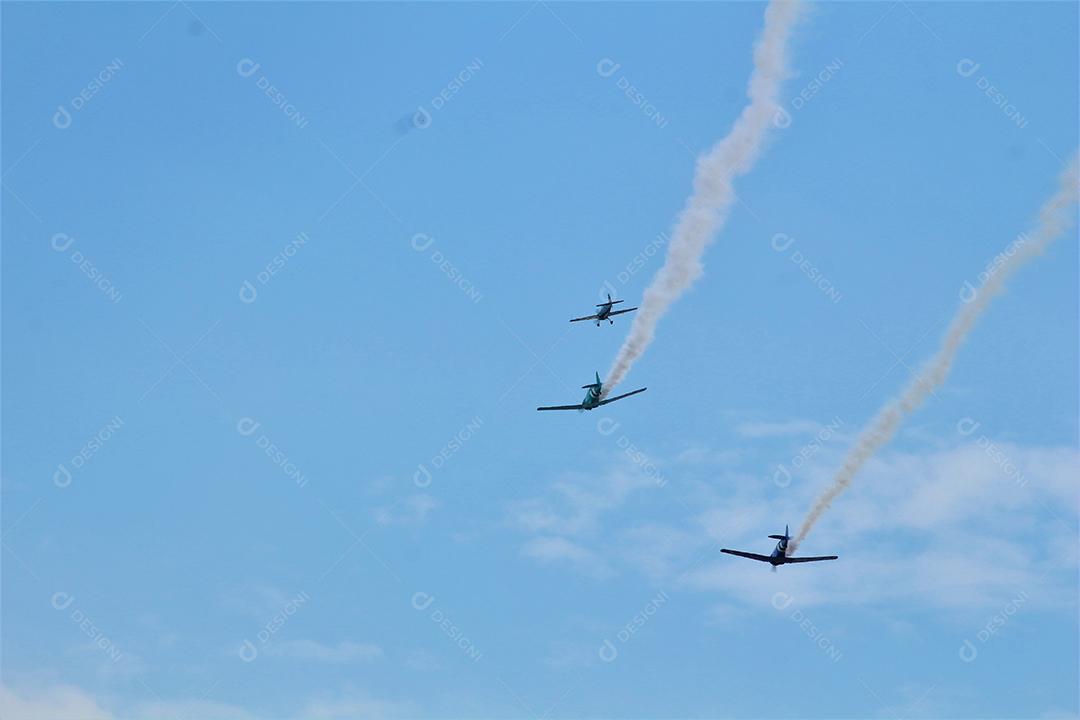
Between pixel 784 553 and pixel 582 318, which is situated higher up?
pixel 582 318

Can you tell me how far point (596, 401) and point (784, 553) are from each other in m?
18.8

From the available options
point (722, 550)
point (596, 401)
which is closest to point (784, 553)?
point (722, 550)

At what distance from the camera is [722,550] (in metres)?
178

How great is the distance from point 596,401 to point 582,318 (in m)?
9.32

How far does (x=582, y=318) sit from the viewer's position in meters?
182

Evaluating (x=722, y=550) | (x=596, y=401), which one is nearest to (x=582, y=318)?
(x=596, y=401)

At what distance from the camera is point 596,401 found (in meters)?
176

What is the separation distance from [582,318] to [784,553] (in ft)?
82.5

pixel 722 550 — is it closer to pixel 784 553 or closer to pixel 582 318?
pixel 784 553

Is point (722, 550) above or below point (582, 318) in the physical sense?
below

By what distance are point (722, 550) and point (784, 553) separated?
5081 millimetres

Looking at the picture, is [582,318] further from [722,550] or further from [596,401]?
[722,550]

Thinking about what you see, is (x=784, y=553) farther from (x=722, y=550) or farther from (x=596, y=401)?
(x=596, y=401)

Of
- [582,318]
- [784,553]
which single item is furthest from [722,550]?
[582,318]
